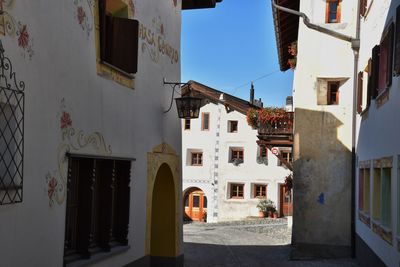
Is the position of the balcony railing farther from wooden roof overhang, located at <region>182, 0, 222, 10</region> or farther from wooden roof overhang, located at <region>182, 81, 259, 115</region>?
wooden roof overhang, located at <region>182, 81, 259, 115</region>

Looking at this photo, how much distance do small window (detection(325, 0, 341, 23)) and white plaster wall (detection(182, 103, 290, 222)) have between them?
19488 mm

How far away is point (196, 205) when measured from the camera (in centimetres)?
3684

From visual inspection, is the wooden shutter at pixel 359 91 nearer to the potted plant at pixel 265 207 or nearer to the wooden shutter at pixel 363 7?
the wooden shutter at pixel 363 7

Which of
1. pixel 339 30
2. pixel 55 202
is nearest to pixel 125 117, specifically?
pixel 55 202

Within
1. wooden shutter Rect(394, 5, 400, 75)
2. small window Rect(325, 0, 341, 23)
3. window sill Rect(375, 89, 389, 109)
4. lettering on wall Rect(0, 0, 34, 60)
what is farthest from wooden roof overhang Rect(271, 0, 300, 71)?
lettering on wall Rect(0, 0, 34, 60)

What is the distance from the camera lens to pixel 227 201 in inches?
1383

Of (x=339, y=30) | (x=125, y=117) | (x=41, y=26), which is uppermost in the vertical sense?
(x=339, y=30)

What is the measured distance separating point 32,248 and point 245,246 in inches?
497

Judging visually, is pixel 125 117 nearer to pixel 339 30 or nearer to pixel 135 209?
pixel 135 209

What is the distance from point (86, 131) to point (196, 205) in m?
30.1

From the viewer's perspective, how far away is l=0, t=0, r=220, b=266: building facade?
532 centimetres

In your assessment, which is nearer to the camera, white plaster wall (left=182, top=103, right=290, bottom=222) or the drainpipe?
the drainpipe

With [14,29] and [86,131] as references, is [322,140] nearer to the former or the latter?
[86,131]

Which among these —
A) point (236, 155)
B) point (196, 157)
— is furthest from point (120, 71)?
point (196, 157)
